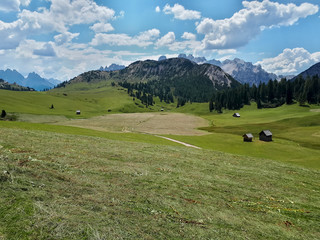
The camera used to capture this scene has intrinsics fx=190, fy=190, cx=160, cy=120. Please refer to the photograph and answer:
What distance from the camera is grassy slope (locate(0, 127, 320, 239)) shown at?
317 inches


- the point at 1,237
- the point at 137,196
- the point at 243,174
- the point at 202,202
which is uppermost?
the point at 1,237

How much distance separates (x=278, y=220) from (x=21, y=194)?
15.8 meters

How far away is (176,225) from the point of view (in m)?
9.81

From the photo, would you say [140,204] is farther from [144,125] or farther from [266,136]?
[144,125]

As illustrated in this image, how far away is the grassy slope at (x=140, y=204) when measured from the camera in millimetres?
8047

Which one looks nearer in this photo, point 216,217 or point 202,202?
point 216,217

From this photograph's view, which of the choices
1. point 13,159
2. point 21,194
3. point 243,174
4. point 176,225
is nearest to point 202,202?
point 176,225

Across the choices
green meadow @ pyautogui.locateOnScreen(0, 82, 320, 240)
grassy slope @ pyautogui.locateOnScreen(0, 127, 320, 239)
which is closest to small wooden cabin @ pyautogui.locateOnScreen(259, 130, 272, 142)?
green meadow @ pyautogui.locateOnScreen(0, 82, 320, 240)

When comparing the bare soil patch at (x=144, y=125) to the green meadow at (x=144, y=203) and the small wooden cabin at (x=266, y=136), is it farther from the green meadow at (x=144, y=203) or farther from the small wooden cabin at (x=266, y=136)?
the green meadow at (x=144, y=203)

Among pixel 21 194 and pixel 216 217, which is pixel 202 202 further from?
pixel 21 194

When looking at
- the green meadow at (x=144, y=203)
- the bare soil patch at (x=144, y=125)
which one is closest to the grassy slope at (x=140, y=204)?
the green meadow at (x=144, y=203)

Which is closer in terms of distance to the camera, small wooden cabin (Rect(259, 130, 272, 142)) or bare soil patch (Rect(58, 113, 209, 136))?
small wooden cabin (Rect(259, 130, 272, 142))

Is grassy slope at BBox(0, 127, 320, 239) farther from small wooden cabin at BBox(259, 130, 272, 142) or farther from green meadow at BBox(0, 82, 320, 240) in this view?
small wooden cabin at BBox(259, 130, 272, 142)

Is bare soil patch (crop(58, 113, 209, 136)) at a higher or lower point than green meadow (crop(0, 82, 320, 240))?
lower
